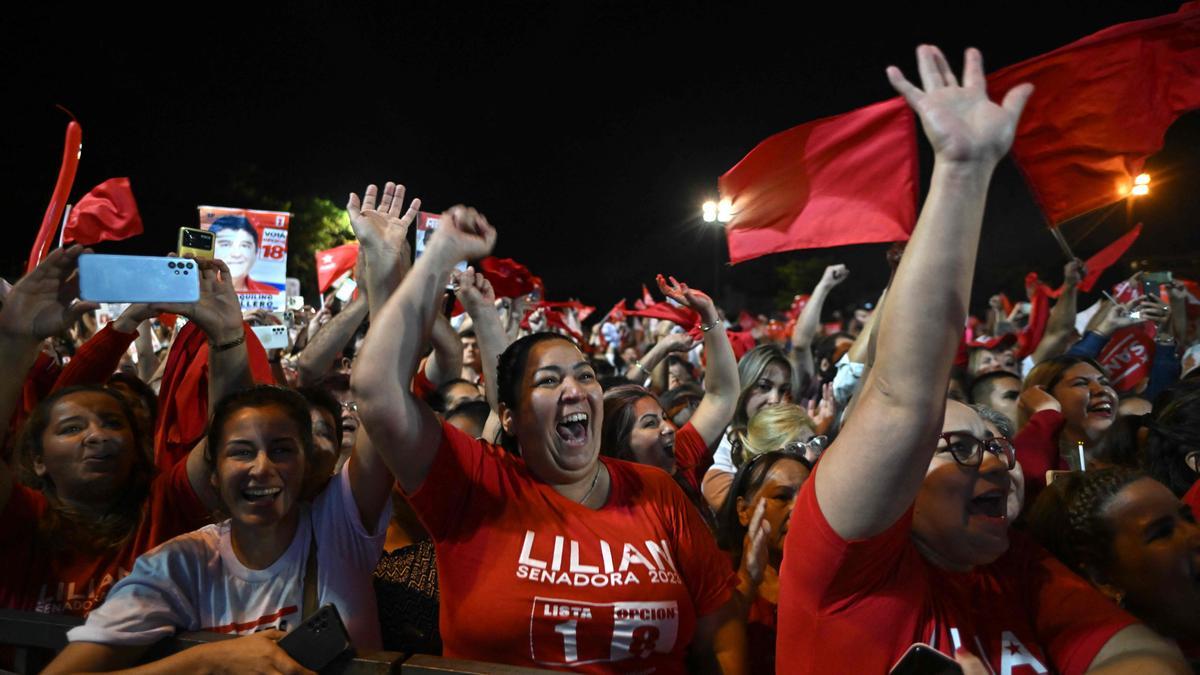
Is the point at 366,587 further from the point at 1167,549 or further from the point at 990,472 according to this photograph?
the point at 1167,549

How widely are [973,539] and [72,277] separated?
2.97m

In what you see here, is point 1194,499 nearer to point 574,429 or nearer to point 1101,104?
point 1101,104

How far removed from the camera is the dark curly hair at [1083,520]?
7.04ft

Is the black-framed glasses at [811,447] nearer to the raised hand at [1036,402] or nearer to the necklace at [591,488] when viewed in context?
the raised hand at [1036,402]

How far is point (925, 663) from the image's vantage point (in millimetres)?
1450

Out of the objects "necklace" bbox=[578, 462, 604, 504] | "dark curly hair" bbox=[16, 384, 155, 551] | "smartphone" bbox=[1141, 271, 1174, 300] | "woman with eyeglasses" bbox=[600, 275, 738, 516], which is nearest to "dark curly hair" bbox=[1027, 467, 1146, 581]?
"necklace" bbox=[578, 462, 604, 504]

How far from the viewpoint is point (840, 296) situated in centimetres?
4638

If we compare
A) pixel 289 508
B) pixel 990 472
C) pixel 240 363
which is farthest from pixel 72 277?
pixel 990 472

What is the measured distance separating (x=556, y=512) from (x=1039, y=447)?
8.01 ft

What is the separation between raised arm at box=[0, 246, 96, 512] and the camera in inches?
101

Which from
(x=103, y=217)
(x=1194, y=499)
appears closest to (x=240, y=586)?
(x=1194, y=499)

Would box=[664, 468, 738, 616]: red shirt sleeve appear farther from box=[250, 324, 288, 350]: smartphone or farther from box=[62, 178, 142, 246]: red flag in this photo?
box=[62, 178, 142, 246]: red flag

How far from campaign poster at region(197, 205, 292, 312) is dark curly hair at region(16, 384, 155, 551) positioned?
9.65 feet

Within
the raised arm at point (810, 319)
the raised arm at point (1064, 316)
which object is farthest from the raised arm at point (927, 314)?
the raised arm at point (1064, 316)
